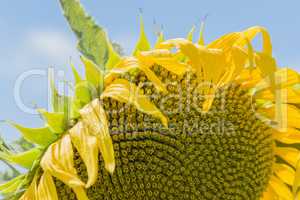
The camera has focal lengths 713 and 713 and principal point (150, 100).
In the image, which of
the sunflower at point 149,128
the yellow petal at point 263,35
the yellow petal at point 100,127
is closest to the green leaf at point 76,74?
the sunflower at point 149,128

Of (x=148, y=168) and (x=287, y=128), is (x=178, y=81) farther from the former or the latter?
(x=287, y=128)

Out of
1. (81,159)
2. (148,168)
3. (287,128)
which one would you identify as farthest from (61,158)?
(287,128)

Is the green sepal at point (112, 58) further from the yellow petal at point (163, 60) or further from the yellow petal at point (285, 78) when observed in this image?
the yellow petal at point (285, 78)

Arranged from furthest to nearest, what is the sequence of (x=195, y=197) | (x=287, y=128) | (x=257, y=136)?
(x=287, y=128) < (x=257, y=136) < (x=195, y=197)

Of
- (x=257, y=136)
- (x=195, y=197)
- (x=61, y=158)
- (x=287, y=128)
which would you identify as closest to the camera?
(x=61, y=158)

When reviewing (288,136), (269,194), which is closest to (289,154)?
(288,136)

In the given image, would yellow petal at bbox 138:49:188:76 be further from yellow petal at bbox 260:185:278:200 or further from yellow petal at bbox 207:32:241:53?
yellow petal at bbox 260:185:278:200

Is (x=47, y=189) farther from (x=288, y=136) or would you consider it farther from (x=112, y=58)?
(x=288, y=136)
